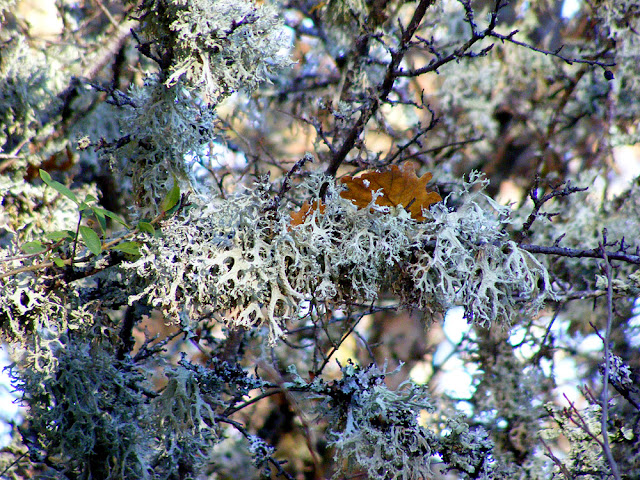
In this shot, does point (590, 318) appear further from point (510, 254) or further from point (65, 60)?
point (65, 60)

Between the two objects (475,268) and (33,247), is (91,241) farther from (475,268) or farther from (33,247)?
(475,268)

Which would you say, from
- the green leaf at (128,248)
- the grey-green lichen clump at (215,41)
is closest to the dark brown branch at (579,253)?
the grey-green lichen clump at (215,41)

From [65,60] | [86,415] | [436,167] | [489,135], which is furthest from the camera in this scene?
[489,135]

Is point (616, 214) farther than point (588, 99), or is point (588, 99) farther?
point (588, 99)

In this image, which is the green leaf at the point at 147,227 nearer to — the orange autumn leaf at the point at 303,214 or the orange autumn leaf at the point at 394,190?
the orange autumn leaf at the point at 303,214

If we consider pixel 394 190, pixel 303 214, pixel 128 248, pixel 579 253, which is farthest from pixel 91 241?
pixel 579 253

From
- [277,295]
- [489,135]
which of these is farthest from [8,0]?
[489,135]
